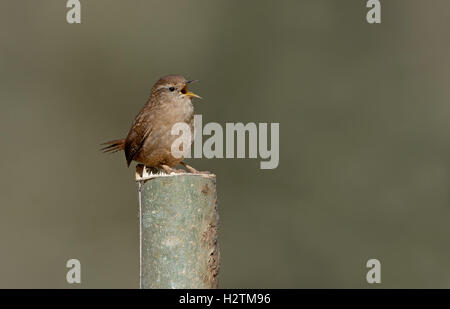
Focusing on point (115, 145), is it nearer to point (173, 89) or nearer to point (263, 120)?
point (173, 89)

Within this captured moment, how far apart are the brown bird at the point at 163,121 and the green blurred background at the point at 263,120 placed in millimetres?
5526

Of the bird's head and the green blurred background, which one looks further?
the green blurred background

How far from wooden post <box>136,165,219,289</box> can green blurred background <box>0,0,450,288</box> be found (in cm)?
689

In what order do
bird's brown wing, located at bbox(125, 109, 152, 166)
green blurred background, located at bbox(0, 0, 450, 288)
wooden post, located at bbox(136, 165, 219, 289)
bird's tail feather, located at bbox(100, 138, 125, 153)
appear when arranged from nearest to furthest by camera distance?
wooden post, located at bbox(136, 165, 219, 289)
bird's brown wing, located at bbox(125, 109, 152, 166)
bird's tail feather, located at bbox(100, 138, 125, 153)
green blurred background, located at bbox(0, 0, 450, 288)

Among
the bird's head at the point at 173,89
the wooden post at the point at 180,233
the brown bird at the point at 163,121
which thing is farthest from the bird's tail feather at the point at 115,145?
the wooden post at the point at 180,233

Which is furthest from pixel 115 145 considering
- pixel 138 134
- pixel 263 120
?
pixel 263 120

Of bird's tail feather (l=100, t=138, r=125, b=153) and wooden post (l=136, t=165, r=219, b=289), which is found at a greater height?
bird's tail feather (l=100, t=138, r=125, b=153)

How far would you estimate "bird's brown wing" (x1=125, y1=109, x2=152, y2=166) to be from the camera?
18.8 feet

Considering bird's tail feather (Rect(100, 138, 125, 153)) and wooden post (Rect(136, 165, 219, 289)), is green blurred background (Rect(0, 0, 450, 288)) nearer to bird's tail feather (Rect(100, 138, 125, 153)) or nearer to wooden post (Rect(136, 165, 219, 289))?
bird's tail feather (Rect(100, 138, 125, 153))

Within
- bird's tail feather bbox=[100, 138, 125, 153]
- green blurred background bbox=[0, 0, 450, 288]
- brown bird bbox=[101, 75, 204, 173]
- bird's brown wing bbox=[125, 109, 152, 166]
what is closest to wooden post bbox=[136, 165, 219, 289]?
brown bird bbox=[101, 75, 204, 173]

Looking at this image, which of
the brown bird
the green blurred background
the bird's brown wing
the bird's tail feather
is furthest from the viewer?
the green blurred background

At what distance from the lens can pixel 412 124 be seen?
13.1 meters
